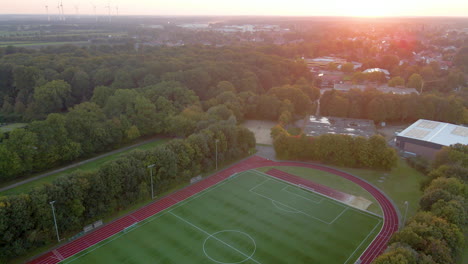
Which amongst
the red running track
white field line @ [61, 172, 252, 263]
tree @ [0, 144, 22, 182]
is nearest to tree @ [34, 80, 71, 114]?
tree @ [0, 144, 22, 182]

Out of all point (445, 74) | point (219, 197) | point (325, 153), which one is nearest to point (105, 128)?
point (219, 197)

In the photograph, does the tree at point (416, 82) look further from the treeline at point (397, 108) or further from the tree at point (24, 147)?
the tree at point (24, 147)

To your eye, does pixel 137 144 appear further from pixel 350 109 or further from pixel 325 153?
pixel 350 109

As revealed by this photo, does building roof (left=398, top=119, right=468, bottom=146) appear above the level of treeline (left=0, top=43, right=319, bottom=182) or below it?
below

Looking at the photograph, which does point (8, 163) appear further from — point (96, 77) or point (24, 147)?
point (96, 77)

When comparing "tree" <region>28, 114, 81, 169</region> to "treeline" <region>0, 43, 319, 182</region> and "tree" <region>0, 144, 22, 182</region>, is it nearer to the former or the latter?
"treeline" <region>0, 43, 319, 182</region>

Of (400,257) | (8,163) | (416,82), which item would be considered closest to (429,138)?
(400,257)

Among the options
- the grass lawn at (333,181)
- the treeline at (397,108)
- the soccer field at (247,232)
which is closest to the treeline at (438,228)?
the soccer field at (247,232)
